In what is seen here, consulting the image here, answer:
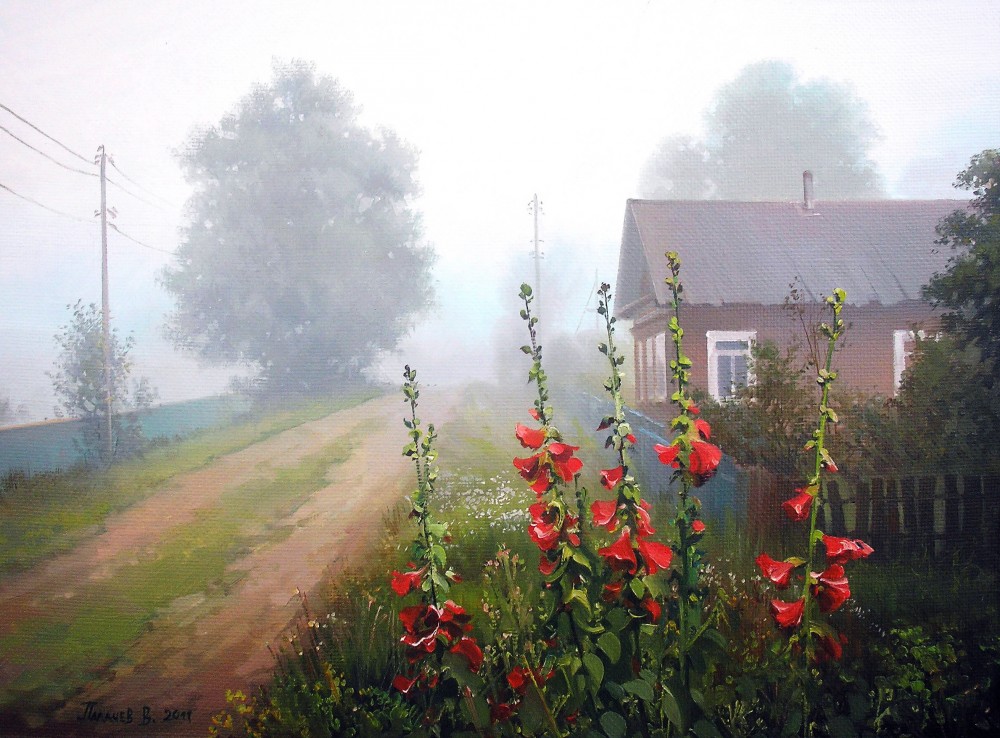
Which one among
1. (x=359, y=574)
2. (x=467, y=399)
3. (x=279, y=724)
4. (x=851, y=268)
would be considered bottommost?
(x=279, y=724)

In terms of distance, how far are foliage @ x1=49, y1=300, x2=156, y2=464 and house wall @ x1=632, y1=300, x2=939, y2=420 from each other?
153cm

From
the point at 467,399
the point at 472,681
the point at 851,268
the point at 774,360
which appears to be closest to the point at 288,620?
the point at 472,681

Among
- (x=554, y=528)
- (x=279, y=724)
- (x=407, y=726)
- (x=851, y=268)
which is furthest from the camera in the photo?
(x=851, y=268)

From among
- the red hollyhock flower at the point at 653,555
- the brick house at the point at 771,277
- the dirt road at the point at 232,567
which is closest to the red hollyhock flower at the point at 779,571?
the red hollyhock flower at the point at 653,555

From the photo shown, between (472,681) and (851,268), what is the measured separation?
161 cm

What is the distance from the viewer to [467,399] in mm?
1964

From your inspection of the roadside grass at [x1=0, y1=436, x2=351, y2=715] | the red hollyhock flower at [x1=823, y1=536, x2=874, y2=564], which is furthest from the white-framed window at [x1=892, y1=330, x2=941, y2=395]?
the roadside grass at [x1=0, y1=436, x2=351, y2=715]

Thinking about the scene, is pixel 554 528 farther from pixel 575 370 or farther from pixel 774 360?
pixel 774 360

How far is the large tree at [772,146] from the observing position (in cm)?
199

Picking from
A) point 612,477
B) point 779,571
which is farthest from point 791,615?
point 612,477

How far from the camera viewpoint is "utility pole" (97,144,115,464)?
199cm

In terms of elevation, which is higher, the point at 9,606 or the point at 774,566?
the point at 774,566

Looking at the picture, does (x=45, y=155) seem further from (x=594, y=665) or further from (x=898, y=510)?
(x=898, y=510)
